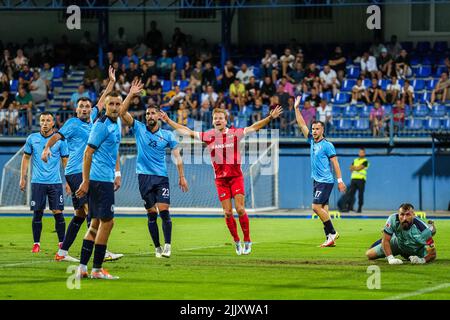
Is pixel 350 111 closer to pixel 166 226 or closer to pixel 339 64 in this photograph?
pixel 339 64

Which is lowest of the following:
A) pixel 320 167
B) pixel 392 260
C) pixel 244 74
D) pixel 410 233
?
pixel 392 260

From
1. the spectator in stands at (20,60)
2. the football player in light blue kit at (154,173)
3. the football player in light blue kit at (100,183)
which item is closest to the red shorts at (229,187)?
the football player in light blue kit at (154,173)

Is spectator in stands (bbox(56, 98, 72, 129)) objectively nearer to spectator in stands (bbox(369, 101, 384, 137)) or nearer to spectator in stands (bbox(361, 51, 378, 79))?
spectator in stands (bbox(369, 101, 384, 137))

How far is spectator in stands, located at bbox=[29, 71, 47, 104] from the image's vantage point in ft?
126

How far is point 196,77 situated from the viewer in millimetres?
37938

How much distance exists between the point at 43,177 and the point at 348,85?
20.0m

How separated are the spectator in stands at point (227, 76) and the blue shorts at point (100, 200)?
24.1 m

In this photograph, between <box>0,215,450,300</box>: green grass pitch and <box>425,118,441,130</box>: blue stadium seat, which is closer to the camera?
<box>0,215,450,300</box>: green grass pitch

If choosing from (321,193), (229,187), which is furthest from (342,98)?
(229,187)

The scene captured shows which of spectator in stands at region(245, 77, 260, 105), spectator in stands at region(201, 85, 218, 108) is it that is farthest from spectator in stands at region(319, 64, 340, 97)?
spectator in stands at region(201, 85, 218, 108)

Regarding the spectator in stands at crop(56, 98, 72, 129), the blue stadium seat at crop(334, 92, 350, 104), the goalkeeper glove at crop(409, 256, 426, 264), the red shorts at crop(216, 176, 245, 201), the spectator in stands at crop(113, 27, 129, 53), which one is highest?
the spectator in stands at crop(113, 27, 129, 53)

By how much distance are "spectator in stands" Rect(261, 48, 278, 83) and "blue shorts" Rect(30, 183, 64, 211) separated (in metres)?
18.9

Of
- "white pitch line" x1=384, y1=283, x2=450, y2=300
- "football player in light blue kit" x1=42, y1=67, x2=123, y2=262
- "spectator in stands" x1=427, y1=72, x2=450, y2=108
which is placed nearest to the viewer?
"white pitch line" x1=384, y1=283, x2=450, y2=300

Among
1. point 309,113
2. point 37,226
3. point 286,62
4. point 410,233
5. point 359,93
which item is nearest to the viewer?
point 410,233
